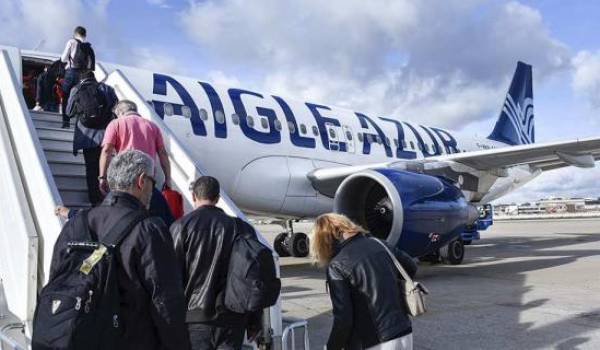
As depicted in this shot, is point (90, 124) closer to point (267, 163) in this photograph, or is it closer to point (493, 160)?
→ point (267, 163)

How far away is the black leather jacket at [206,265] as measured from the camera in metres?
2.57

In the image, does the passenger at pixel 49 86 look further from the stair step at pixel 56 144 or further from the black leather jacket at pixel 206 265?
the black leather jacket at pixel 206 265

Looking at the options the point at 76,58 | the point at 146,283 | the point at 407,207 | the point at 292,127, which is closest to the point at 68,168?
the point at 76,58

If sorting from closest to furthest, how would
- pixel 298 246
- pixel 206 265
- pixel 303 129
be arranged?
1. pixel 206 265
2. pixel 303 129
3. pixel 298 246

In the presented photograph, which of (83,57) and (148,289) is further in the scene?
(83,57)

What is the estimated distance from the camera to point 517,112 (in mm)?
19031

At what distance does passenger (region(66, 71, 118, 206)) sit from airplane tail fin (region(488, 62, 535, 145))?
1571cm

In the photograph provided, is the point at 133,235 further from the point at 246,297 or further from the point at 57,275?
the point at 246,297

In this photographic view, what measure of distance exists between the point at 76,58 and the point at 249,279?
4.47 meters

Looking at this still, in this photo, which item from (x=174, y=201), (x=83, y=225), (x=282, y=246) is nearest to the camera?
(x=83, y=225)

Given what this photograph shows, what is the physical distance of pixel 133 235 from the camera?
2.03 meters

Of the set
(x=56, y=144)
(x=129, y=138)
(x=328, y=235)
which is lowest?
(x=328, y=235)

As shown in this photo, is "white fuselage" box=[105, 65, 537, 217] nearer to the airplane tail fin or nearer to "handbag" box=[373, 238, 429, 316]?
"handbag" box=[373, 238, 429, 316]

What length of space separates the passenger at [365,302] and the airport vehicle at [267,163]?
638 millimetres
